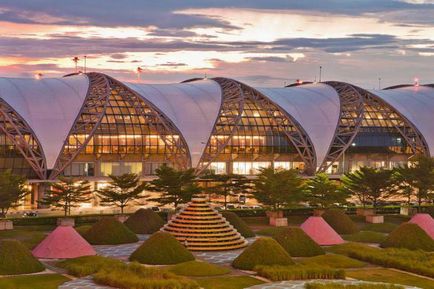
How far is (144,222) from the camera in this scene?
302 feet

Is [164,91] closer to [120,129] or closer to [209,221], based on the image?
[120,129]

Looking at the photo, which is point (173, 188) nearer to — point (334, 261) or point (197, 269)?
point (334, 261)

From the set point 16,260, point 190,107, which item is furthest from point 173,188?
point 16,260

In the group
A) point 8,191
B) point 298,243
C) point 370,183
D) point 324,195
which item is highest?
point 370,183

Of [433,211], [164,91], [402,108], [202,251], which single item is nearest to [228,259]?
[202,251]

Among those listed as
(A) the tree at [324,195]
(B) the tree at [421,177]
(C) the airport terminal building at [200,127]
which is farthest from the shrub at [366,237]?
(C) the airport terminal building at [200,127]

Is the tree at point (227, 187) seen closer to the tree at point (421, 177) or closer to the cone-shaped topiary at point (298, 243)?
the tree at point (421, 177)

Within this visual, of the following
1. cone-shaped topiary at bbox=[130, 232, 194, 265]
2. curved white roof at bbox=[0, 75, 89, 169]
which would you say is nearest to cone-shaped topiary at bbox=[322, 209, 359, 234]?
cone-shaped topiary at bbox=[130, 232, 194, 265]

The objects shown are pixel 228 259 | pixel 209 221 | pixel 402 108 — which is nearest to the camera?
pixel 228 259

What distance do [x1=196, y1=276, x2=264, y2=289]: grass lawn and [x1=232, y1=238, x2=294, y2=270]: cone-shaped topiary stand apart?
126 inches

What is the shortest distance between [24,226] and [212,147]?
46.0 m

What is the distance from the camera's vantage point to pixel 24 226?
9638 cm

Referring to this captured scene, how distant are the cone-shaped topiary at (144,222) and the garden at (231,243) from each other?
0.11m

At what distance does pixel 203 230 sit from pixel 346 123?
70.7m
